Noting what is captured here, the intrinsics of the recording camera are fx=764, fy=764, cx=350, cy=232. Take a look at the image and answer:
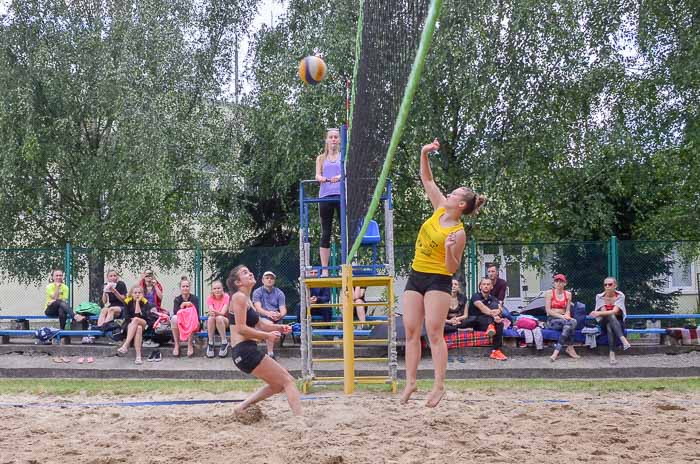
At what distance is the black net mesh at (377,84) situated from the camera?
15.3 feet

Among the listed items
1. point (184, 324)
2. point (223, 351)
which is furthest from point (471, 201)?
point (184, 324)

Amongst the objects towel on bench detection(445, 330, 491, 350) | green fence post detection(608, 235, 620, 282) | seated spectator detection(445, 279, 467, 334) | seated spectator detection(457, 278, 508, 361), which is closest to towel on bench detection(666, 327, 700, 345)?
green fence post detection(608, 235, 620, 282)

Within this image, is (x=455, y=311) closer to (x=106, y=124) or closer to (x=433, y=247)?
(x=433, y=247)

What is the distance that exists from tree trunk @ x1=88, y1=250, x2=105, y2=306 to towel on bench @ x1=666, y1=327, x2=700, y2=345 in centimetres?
959

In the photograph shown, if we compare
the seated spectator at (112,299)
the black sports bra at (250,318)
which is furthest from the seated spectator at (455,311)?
the black sports bra at (250,318)

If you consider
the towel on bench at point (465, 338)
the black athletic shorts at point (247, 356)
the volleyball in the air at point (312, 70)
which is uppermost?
the volleyball in the air at point (312, 70)

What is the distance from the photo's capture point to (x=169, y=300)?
15.9 metres

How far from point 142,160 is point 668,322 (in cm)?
989

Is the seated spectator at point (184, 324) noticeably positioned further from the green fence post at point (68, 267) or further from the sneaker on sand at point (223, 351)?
the green fence post at point (68, 267)

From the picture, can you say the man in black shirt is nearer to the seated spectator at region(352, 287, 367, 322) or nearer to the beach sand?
the seated spectator at region(352, 287, 367, 322)

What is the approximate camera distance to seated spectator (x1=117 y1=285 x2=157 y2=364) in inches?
430

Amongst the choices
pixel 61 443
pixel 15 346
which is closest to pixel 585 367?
pixel 61 443

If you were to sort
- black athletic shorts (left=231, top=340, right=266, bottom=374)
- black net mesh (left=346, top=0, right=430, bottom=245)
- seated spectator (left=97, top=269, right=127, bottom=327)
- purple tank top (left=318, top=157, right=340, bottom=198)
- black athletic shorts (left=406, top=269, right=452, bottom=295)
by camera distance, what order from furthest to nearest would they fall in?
seated spectator (left=97, top=269, right=127, bottom=327) → purple tank top (left=318, top=157, right=340, bottom=198) → black athletic shorts (left=231, top=340, right=266, bottom=374) → black athletic shorts (left=406, top=269, right=452, bottom=295) → black net mesh (left=346, top=0, right=430, bottom=245)

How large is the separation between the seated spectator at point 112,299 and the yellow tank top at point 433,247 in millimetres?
7054
